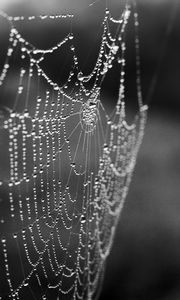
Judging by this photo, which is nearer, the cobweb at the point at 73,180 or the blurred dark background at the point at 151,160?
the cobweb at the point at 73,180

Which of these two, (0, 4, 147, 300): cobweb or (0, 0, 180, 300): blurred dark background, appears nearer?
(0, 4, 147, 300): cobweb

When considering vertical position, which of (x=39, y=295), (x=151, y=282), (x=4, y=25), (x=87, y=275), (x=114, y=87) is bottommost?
(x=151, y=282)

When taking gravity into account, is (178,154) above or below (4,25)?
below

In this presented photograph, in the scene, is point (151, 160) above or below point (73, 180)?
below

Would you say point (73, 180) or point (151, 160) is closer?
point (73, 180)

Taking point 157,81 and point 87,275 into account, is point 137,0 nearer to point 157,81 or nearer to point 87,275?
point 157,81

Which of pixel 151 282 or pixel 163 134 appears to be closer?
pixel 151 282

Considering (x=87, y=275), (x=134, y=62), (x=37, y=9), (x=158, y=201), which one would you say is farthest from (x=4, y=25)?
(x=87, y=275)

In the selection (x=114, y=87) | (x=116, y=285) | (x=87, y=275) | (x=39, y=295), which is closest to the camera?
(x=87, y=275)
